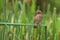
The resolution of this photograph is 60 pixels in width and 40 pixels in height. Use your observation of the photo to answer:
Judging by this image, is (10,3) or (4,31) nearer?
(4,31)

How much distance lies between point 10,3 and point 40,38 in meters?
0.71

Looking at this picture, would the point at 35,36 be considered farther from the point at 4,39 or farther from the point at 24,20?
the point at 4,39

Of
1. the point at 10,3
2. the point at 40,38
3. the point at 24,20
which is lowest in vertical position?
the point at 40,38

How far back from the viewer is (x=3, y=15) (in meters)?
2.81

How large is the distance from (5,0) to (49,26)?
62 cm

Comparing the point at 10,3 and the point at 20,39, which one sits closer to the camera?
the point at 20,39

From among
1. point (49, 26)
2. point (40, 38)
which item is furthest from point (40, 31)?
point (49, 26)

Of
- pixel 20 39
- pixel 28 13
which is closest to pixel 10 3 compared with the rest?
pixel 28 13

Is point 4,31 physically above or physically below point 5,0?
below

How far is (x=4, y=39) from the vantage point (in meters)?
2.48

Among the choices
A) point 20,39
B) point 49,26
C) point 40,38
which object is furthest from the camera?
point 49,26

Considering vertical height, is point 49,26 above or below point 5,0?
below

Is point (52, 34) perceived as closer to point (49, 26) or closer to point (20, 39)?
point (49, 26)

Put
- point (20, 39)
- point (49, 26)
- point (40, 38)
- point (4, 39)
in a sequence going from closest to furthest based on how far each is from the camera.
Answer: point (4, 39) < point (20, 39) < point (40, 38) < point (49, 26)
